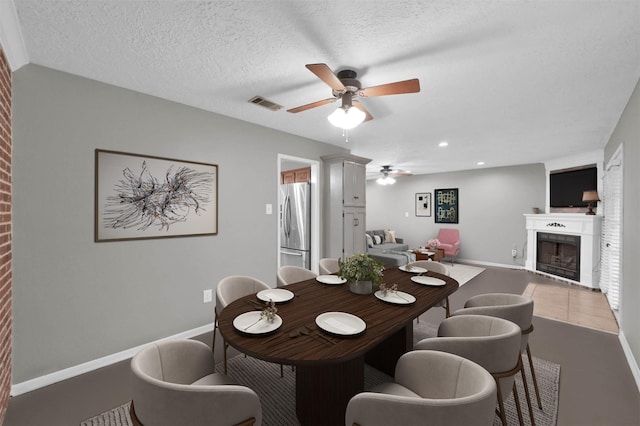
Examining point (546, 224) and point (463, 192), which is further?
point (463, 192)

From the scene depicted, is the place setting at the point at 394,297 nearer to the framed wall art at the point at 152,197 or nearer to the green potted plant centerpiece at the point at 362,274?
the green potted plant centerpiece at the point at 362,274

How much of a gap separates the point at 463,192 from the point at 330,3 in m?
6.83

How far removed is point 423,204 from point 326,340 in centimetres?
730

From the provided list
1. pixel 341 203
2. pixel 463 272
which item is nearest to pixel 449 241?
pixel 463 272

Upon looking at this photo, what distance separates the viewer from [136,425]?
102 centimetres

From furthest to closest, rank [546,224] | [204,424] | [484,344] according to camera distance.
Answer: [546,224] → [484,344] → [204,424]

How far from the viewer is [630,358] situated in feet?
7.81

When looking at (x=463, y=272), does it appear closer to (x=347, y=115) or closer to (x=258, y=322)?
(x=347, y=115)

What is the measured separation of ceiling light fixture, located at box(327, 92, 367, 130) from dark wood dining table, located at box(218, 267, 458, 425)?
4.26 feet

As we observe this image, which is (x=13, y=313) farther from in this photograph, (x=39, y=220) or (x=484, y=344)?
(x=484, y=344)

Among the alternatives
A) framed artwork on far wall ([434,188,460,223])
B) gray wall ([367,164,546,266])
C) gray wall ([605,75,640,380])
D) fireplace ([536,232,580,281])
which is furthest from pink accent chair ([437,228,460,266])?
gray wall ([605,75,640,380])

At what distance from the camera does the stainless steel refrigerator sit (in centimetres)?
438

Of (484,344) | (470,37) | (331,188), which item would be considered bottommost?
(484,344)

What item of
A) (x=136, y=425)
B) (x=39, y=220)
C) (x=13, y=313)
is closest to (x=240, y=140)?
(x=39, y=220)
